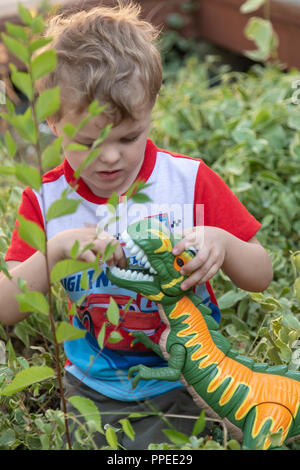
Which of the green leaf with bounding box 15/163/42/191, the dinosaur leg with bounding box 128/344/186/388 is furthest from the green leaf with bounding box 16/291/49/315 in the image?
the dinosaur leg with bounding box 128/344/186/388

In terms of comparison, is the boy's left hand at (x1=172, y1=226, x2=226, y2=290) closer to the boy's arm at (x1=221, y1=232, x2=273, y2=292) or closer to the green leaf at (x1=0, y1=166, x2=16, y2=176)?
the boy's arm at (x1=221, y1=232, x2=273, y2=292)

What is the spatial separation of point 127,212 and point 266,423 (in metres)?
0.54

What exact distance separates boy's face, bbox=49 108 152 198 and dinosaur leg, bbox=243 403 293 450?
51 centimetres

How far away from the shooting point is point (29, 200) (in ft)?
4.44

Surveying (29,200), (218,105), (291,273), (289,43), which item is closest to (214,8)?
(289,43)

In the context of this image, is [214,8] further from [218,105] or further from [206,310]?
[206,310]

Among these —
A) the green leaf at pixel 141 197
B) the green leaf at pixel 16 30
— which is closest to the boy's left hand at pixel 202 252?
the green leaf at pixel 141 197

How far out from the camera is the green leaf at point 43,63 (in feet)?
2.44

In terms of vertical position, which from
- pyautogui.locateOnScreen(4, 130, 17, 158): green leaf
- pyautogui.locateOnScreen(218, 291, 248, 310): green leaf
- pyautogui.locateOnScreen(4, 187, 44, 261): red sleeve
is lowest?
pyautogui.locateOnScreen(218, 291, 248, 310): green leaf

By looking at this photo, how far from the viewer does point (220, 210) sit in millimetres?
1336

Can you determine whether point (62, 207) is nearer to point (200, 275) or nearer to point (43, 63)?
point (43, 63)

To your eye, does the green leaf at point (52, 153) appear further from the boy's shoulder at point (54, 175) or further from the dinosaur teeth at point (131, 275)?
the boy's shoulder at point (54, 175)

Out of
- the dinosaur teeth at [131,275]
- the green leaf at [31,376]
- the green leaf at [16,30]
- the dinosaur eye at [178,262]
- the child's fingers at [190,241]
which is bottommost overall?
the green leaf at [31,376]

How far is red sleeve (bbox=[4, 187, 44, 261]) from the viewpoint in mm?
1302
